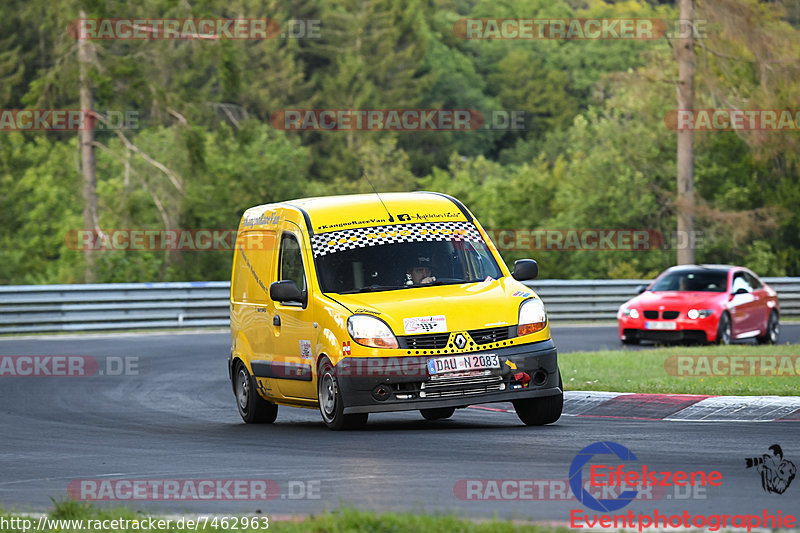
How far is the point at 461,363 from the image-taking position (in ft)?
37.6

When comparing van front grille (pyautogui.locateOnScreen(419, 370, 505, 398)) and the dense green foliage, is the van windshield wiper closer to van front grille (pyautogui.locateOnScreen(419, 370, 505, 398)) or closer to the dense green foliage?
van front grille (pyautogui.locateOnScreen(419, 370, 505, 398))

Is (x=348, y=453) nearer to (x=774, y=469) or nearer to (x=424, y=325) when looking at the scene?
(x=424, y=325)

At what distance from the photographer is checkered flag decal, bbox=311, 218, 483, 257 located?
12602 mm

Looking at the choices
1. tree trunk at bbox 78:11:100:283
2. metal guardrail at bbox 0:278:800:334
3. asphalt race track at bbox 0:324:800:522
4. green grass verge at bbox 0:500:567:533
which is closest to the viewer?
green grass verge at bbox 0:500:567:533

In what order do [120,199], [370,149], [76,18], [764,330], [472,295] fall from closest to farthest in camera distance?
[472,295], [764,330], [76,18], [120,199], [370,149]

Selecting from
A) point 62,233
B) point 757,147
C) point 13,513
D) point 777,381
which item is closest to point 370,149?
point 62,233

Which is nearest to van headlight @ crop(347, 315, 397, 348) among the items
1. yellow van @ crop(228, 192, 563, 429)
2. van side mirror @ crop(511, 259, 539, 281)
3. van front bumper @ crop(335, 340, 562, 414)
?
yellow van @ crop(228, 192, 563, 429)

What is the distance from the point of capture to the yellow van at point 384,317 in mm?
11477

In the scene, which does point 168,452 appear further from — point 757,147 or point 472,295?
point 757,147

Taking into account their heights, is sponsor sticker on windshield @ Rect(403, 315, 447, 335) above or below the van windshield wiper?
below

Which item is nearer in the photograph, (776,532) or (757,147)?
(776,532)

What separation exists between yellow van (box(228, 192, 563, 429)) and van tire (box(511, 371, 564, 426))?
12mm

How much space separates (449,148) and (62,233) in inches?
1858

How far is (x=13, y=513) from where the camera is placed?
7684mm
